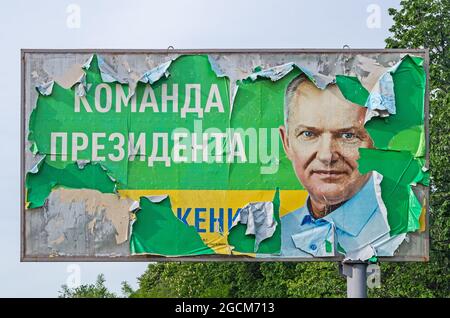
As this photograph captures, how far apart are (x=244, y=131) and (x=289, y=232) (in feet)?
5.57

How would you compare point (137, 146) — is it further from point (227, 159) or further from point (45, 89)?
point (45, 89)

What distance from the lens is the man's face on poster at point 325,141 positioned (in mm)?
22891

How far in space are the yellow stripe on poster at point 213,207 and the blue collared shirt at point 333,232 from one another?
583 mm

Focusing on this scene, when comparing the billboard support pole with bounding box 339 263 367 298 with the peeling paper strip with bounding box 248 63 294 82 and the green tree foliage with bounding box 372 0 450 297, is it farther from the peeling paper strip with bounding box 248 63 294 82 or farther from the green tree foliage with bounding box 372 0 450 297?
the green tree foliage with bounding box 372 0 450 297

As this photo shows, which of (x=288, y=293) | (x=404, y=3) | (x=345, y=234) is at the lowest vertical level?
(x=288, y=293)

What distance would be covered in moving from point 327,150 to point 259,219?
1504 mm

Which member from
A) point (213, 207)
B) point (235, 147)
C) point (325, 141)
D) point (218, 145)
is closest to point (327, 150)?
point (325, 141)

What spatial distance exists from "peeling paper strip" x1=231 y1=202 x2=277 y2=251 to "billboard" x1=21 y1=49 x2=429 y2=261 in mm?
15

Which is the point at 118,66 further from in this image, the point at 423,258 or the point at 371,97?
the point at 423,258

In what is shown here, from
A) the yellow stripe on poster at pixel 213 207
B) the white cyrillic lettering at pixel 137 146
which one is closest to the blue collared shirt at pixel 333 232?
the yellow stripe on poster at pixel 213 207

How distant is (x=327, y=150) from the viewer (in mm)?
22938
